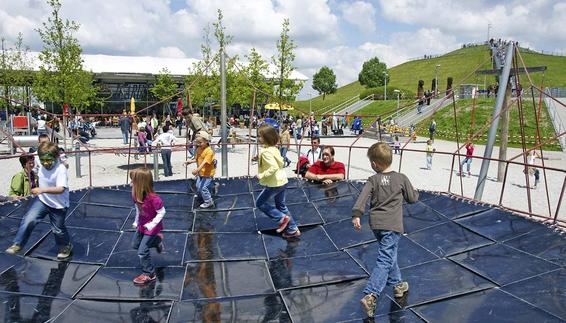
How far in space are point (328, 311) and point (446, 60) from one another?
3788 inches

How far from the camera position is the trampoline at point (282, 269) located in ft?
12.3

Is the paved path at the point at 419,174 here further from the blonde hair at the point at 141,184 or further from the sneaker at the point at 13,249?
the sneaker at the point at 13,249

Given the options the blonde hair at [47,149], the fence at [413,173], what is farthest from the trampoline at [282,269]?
the fence at [413,173]

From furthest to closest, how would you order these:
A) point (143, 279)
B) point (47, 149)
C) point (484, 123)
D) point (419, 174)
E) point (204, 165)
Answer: point (484, 123), point (419, 174), point (204, 165), point (47, 149), point (143, 279)

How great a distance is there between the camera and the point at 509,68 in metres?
8.26

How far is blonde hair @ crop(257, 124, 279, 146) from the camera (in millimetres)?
5145

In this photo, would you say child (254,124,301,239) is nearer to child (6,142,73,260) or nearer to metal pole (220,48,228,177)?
child (6,142,73,260)

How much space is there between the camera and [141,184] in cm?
405

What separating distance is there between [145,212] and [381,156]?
7.19 feet

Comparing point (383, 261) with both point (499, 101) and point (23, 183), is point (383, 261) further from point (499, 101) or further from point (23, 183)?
point (23, 183)

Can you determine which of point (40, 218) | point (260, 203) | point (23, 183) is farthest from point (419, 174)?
point (40, 218)

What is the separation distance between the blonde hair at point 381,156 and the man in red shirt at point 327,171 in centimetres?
422

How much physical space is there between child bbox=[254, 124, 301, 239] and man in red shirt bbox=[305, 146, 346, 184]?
8.22 feet

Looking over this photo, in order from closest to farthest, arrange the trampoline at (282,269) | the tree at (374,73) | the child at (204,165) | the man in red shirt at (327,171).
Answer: the trampoline at (282,269) → the child at (204,165) → the man in red shirt at (327,171) → the tree at (374,73)
